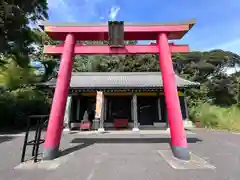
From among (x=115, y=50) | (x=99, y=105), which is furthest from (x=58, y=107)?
(x=99, y=105)

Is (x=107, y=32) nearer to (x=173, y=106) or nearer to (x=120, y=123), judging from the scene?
(x=173, y=106)

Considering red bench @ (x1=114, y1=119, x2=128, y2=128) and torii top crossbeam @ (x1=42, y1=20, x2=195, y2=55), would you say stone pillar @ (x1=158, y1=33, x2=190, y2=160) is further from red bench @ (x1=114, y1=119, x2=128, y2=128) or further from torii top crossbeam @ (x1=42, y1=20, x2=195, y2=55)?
red bench @ (x1=114, y1=119, x2=128, y2=128)

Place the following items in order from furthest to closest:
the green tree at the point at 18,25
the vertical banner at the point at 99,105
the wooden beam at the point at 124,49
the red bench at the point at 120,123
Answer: the red bench at the point at 120,123
the vertical banner at the point at 99,105
the green tree at the point at 18,25
the wooden beam at the point at 124,49

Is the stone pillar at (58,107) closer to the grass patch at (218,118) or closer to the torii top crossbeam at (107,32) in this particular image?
the torii top crossbeam at (107,32)

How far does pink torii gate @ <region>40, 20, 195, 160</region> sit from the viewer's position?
16.8 feet

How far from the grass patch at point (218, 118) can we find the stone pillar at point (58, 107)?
1155 centimetres

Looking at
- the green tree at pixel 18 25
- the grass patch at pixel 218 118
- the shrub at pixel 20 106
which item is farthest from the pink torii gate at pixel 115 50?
the shrub at pixel 20 106

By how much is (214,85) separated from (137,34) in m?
21.0

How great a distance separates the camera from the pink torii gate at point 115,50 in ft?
16.8

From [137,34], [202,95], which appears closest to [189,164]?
[137,34]

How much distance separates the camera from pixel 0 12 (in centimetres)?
1010

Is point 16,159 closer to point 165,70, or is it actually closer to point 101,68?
point 165,70

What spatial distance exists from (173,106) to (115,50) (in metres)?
2.69

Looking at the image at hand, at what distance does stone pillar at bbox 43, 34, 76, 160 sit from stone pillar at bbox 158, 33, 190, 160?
305 cm
